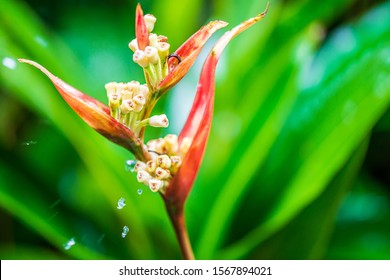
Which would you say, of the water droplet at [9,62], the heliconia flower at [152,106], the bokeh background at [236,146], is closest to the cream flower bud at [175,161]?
the heliconia flower at [152,106]

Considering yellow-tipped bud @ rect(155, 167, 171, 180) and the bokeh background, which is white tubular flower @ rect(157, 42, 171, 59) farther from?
the bokeh background

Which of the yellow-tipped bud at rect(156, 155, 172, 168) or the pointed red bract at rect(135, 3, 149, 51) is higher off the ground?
the pointed red bract at rect(135, 3, 149, 51)

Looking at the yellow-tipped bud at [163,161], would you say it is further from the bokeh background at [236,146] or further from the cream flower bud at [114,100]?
the bokeh background at [236,146]

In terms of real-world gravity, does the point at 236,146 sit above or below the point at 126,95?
below

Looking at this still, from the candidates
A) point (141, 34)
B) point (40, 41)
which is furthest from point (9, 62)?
point (141, 34)

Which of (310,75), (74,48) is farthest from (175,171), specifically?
(74,48)

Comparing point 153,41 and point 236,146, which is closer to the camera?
point 153,41

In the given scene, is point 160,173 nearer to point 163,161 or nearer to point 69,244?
point 163,161

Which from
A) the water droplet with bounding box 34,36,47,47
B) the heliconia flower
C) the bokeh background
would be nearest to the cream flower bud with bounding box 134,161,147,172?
the heliconia flower
